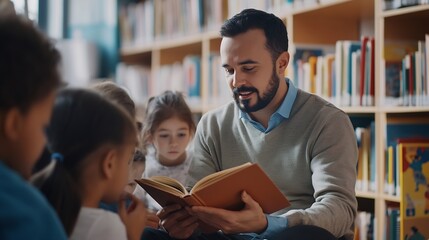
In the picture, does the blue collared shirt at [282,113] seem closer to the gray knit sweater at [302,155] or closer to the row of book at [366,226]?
the gray knit sweater at [302,155]

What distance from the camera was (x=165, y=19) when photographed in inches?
158

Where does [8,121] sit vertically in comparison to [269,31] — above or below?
below

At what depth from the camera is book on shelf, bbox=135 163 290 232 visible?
1416 millimetres

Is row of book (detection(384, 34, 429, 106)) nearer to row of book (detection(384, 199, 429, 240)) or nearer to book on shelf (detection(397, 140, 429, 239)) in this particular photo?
book on shelf (detection(397, 140, 429, 239))

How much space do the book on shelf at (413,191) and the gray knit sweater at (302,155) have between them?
0.58 m

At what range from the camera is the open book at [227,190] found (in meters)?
1.42

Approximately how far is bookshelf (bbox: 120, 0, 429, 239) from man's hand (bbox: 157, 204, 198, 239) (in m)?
1.04

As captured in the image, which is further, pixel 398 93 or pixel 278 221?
pixel 398 93

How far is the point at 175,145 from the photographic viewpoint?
7.86 ft

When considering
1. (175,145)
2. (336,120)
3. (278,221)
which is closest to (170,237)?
(278,221)

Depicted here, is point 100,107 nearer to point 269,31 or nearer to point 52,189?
point 52,189

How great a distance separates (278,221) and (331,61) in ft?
4.29

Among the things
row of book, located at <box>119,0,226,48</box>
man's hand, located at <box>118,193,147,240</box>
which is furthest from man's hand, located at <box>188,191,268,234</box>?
row of book, located at <box>119,0,226,48</box>

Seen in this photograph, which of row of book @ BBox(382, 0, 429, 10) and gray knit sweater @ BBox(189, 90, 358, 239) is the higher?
row of book @ BBox(382, 0, 429, 10)
